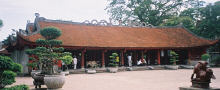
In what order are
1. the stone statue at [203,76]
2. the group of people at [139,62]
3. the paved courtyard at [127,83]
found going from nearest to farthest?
the stone statue at [203,76] → the paved courtyard at [127,83] → the group of people at [139,62]

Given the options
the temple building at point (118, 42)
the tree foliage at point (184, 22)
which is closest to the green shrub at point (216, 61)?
the temple building at point (118, 42)

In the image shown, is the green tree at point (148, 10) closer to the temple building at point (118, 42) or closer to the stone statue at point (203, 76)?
the temple building at point (118, 42)

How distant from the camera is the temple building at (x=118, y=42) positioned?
63.2 feet

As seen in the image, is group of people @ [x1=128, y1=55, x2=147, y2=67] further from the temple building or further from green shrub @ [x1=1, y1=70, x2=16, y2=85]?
green shrub @ [x1=1, y1=70, x2=16, y2=85]

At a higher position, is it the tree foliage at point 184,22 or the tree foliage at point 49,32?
the tree foliage at point 184,22

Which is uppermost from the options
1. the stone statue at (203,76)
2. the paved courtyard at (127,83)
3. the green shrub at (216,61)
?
the stone statue at (203,76)

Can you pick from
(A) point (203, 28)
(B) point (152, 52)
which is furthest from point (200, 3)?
(B) point (152, 52)

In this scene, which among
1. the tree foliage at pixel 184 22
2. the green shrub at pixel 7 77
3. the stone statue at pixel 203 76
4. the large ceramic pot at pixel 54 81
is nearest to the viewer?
the stone statue at pixel 203 76

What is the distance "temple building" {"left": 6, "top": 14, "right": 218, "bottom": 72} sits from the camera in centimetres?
1925

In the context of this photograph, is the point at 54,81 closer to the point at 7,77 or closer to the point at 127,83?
the point at 7,77

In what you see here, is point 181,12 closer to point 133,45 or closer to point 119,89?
point 133,45

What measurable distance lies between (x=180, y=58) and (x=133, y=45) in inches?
271

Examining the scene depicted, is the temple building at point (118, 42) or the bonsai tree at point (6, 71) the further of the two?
the temple building at point (118, 42)

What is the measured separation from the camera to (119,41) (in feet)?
69.6
